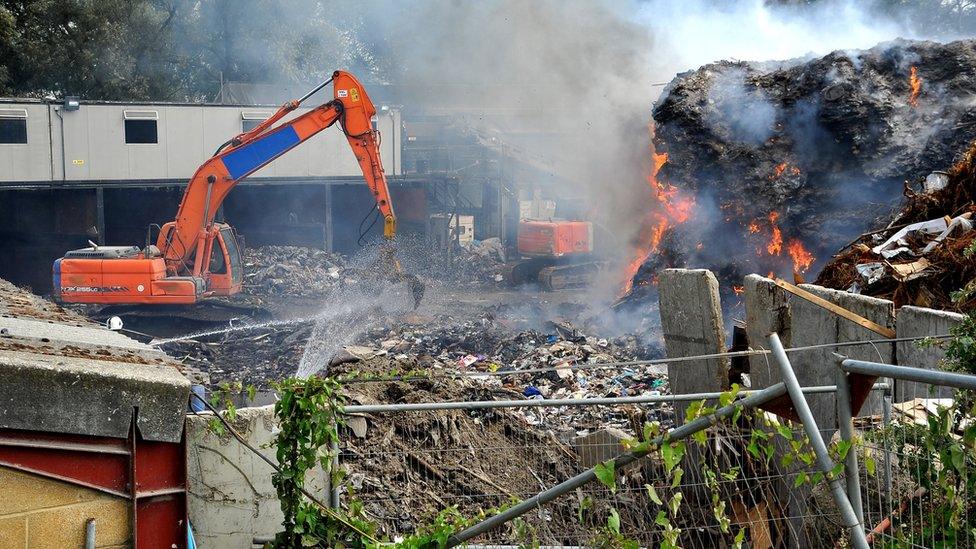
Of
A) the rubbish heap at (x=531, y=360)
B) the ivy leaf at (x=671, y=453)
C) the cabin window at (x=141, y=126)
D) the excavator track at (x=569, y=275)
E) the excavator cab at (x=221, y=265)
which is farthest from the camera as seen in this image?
the excavator track at (x=569, y=275)

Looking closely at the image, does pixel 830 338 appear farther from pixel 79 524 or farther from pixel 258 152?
pixel 258 152

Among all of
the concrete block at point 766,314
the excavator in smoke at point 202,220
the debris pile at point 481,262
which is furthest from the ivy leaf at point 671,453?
the debris pile at point 481,262

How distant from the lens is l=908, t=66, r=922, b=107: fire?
1427 cm

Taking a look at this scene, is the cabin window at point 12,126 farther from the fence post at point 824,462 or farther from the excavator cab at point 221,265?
the fence post at point 824,462

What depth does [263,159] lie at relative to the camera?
1695 cm

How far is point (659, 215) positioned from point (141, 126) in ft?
49.6

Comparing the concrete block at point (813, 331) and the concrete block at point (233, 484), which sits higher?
the concrete block at point (813, 331)

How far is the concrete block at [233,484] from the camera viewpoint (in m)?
5.21

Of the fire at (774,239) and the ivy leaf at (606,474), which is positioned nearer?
the ivy leaf at (606,474)

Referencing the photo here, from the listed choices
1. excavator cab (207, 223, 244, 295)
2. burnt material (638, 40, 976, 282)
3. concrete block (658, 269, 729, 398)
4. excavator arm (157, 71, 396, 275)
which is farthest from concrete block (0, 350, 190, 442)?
excavator cab (207, 223, 244, 295)

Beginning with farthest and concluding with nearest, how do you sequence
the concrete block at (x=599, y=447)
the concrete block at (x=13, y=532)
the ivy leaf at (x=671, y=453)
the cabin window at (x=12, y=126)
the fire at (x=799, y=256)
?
the cabin window at (x=12, y=126), the fire at (x=799, y=256), the concrete block at (x=599, y=447), the concrete block at (x=13, y=532), the ivy leaf at (x=671, y=453)

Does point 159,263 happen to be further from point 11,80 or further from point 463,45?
point 463,45

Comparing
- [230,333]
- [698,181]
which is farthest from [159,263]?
[698,181]

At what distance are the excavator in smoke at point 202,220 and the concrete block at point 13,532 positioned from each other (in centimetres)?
Result: 1258
